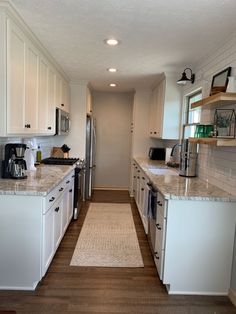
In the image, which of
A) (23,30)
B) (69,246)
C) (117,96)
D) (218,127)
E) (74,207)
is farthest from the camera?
(117,96)

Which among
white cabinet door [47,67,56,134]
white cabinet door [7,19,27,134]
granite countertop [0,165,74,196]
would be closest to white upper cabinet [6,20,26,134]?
white cabinet door [7,19,27,134]

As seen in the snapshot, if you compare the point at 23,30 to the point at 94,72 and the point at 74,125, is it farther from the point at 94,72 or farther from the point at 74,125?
the point at 74,125

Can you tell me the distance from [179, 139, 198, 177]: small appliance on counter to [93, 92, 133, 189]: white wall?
11.1 ft

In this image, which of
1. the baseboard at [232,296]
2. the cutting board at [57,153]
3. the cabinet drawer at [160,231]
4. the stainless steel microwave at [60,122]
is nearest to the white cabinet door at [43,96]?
the stainless steel microwave at [60,122]

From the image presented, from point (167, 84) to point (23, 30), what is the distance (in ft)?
7.84

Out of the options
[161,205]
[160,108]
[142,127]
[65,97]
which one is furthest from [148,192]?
[142,127]

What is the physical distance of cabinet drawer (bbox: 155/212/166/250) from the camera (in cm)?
232

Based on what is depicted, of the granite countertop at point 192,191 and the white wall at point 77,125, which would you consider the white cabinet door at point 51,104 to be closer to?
the white wall at point 77,125

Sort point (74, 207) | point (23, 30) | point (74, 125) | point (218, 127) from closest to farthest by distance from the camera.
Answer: point (23, 30) < point (218, 127) < point (74, 207) < point (74, 125)

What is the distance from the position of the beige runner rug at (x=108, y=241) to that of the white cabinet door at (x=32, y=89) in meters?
1.52

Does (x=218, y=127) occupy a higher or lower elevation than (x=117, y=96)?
lower

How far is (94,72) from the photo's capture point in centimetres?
425

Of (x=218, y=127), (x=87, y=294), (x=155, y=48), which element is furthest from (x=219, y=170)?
(x=87, y=294)

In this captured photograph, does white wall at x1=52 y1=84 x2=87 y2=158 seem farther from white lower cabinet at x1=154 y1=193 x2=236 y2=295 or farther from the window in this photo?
white lower cabinet at x1=154 y1=193 x2=236 y2=295
